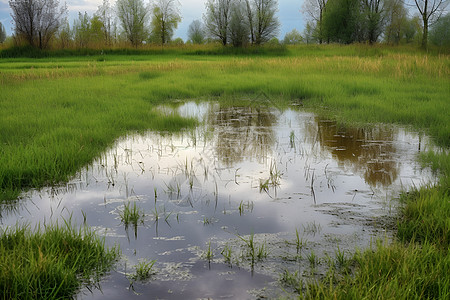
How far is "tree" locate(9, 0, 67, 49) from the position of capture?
1039 inches

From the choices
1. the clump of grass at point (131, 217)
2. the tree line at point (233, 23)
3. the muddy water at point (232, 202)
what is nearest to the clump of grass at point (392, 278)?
the muddy water at point (232, 202)

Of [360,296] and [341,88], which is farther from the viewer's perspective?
[341,88]

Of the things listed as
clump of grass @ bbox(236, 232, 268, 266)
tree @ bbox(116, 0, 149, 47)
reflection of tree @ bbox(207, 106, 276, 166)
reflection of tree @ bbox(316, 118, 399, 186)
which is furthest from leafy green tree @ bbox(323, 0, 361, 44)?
clump of grass @ bbox(236, 232, 268, 266)

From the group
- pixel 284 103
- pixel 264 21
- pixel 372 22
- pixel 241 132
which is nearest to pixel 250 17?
pixel 264 21

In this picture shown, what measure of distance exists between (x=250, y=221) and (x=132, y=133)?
11.6ft

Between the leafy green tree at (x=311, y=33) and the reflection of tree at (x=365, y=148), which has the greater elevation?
the leafy green tree at (x=311, y=33)

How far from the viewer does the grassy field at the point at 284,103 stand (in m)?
2.40

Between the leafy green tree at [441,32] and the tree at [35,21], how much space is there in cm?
2837

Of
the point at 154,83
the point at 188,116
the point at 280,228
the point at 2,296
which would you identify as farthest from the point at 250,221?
the point at 154,83

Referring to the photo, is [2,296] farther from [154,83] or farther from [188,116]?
[154,83]

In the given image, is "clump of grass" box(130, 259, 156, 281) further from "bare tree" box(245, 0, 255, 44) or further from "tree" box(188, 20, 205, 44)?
"tree" box(188, 20, 205, 44)

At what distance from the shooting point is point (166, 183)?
416cm

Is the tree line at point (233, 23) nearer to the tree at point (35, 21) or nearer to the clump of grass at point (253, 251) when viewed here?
the tree at point (35, 21)

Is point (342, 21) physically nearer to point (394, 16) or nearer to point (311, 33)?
point (394, 16)
